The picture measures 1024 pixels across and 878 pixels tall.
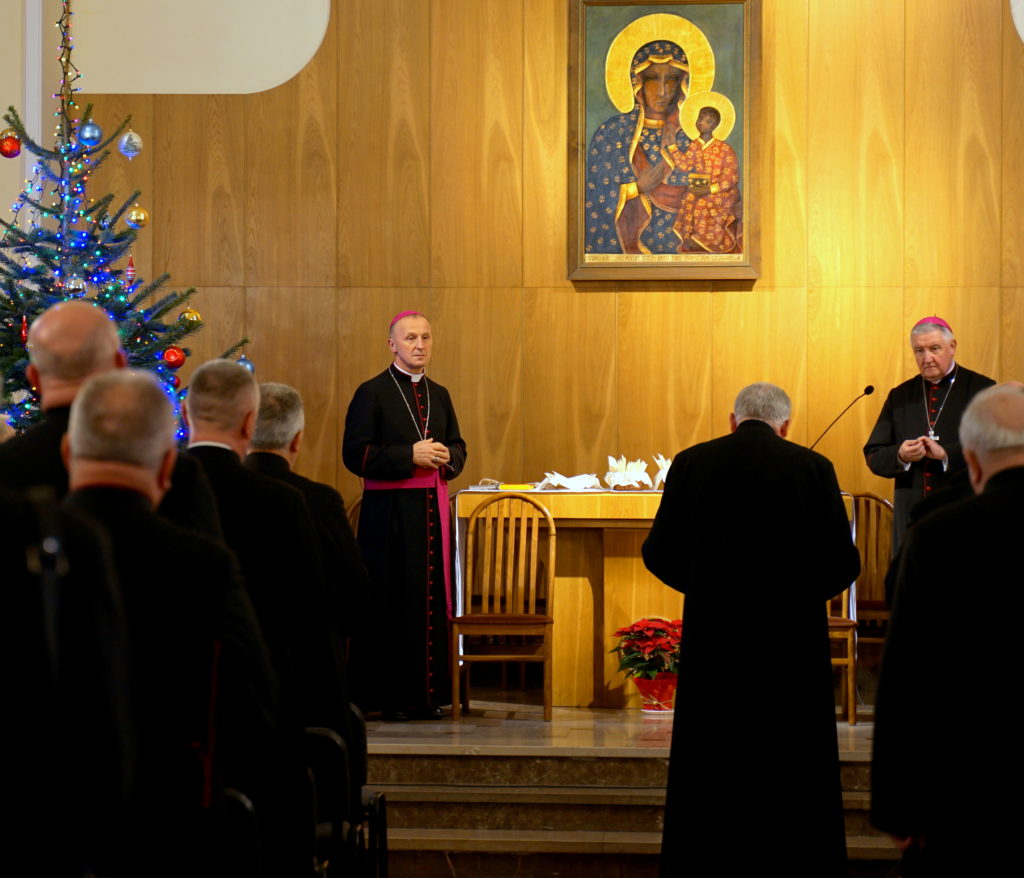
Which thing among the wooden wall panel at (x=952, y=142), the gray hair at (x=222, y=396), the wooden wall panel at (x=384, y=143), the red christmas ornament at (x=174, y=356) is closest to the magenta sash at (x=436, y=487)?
the red christmas ornament at (x=174, y=356)

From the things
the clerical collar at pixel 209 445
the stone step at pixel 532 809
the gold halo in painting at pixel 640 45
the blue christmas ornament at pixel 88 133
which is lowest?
the stone step at pixel 532 809

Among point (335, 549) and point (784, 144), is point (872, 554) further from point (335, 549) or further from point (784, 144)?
point (335, 549)

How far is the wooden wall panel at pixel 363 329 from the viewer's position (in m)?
8.45

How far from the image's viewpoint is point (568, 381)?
8422 millimetres

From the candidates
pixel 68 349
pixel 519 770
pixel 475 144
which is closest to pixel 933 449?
pixel 519 770

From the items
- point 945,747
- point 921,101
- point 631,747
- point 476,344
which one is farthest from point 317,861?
point 921,101

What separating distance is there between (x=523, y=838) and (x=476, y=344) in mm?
3663

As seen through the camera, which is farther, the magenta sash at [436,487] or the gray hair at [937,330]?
the gray hair at [937,330]

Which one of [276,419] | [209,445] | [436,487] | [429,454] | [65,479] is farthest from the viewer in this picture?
[436,487]

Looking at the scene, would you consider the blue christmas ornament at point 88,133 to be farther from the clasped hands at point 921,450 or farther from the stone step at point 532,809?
the clasped hands at point 921,450

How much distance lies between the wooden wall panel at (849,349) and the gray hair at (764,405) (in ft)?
12.0

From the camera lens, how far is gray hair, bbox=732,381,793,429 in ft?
15.5

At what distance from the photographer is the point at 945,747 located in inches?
112

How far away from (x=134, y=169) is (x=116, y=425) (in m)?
6.52
